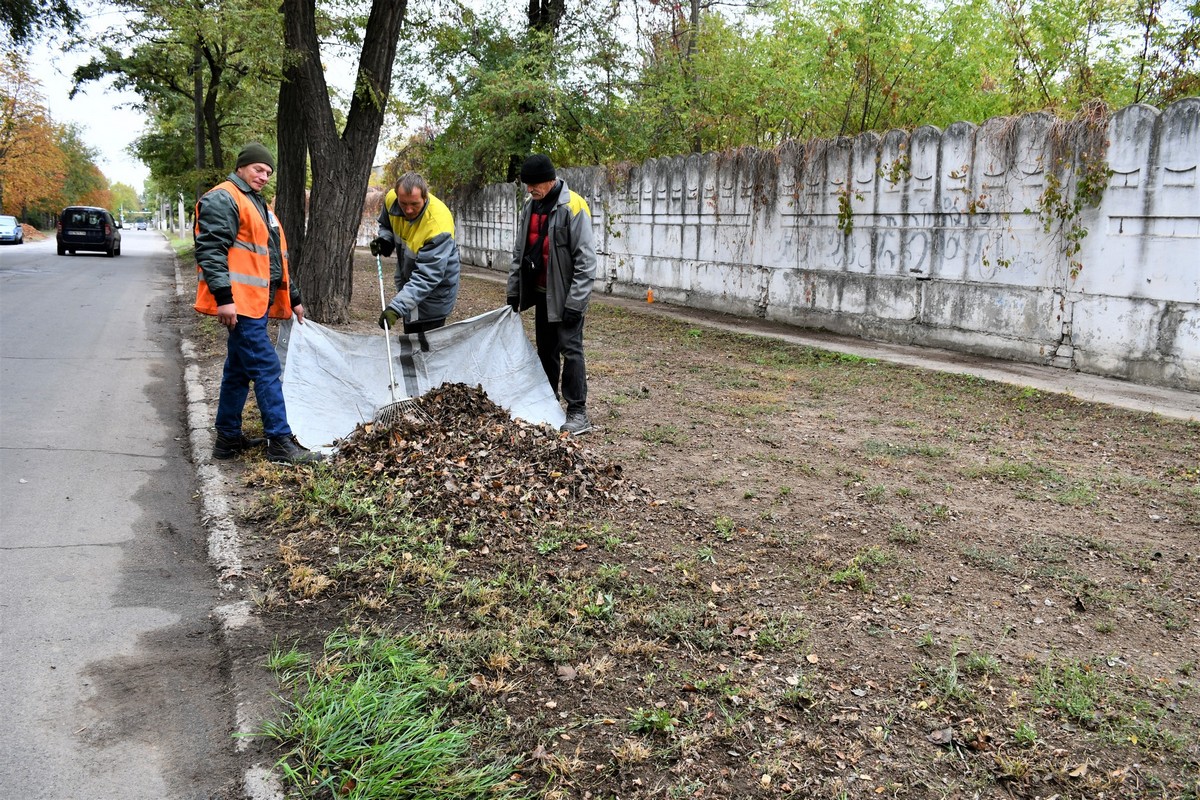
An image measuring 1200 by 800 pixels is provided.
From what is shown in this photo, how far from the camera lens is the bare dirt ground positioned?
2930mm

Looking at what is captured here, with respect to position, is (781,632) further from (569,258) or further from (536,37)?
(536,37)

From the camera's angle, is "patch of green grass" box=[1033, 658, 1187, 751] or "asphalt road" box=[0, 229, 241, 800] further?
"patch of green grass" box=[1033, 658, 1187, 751]

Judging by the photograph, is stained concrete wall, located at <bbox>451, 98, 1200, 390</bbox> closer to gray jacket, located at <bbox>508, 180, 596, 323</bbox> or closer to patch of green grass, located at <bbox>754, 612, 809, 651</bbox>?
gray jacket, located at <bbox>508, 180, 596, 323</bbox>

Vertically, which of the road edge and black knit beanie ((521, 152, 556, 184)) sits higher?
black knit beanie ((521, 152, 556, 184))

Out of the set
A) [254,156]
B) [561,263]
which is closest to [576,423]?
[561,263]

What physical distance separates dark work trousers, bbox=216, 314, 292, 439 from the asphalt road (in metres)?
0.66

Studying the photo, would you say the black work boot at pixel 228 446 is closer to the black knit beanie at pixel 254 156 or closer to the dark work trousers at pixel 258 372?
the dark work trousers at pixel 258 372

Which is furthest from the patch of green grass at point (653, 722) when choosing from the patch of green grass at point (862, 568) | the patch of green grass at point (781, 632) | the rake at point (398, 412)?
the rake at point (398, 412)

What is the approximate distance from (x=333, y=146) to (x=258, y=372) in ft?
19.5

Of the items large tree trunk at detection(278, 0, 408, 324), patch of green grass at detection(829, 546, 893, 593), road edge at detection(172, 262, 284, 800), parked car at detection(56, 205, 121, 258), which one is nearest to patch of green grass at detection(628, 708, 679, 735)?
road edge at detection(172, 262, 284, 800)

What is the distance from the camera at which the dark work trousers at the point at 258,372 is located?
5770 millimetres

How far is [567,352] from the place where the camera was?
22.6 feet

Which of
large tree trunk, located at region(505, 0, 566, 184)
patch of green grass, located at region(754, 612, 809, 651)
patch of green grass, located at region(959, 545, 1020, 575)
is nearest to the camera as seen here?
patch of green grass, located at region(754, 612, 809, 651)

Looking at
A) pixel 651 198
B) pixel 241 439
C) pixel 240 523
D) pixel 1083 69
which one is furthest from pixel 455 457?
pixel 651 198
